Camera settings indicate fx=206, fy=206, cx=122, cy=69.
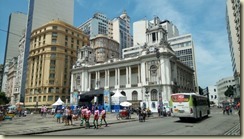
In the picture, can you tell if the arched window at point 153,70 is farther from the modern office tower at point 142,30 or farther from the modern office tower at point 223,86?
the modern office tower at point 223,86

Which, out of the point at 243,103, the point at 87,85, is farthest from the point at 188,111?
the point at 87,85

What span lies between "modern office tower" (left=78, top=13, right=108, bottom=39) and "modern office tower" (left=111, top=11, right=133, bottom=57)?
593 cm

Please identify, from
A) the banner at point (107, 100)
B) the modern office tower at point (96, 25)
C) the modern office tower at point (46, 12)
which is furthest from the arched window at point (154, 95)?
the modern office tower at point (96, 25)

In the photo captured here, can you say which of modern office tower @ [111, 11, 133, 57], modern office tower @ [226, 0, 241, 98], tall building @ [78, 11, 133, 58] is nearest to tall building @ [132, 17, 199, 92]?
modern office tower @ [111, 11, 133, 57]

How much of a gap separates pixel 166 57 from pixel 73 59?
145ft

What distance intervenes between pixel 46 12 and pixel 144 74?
5945 cm

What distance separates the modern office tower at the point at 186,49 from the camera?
326 feet

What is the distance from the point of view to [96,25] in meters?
122

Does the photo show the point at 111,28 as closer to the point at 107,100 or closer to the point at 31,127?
the point at 107,100

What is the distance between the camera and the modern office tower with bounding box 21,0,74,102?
89.9 meters

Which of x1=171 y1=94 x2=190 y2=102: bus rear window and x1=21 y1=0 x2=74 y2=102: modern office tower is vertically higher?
x1=21 y1=0 x2=74 y2=102: modern office tower

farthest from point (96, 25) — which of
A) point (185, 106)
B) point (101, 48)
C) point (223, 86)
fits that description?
point (185, 106)

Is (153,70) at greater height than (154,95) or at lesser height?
greater

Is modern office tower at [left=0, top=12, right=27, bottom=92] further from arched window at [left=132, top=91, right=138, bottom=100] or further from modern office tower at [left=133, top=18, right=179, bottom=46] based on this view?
arched window at [left=132, top=91, right=138, bottom=100]
